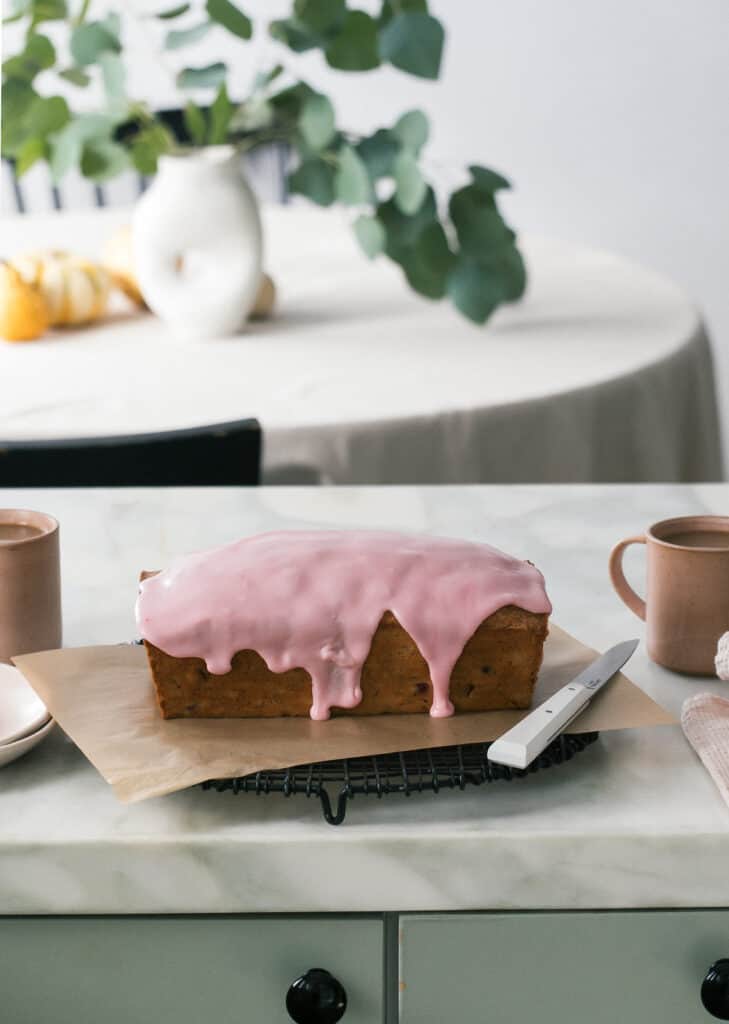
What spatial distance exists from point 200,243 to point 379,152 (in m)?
0.29

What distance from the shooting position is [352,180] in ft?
6.35

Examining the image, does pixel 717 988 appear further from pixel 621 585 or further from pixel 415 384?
pixel 415 384

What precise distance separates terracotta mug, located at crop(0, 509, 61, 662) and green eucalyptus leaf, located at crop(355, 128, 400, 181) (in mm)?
1220

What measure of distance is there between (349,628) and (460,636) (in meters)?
0.06

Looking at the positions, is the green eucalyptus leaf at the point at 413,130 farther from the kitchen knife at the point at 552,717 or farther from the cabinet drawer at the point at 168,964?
the cabinet drawer at the point at 168,964

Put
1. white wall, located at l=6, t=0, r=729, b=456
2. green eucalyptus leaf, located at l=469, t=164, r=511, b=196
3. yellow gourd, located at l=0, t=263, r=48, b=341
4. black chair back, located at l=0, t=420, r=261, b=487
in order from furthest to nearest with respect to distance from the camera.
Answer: white wall, located at l=6, t=0, r=729, b=456 → green eucalyptus leaf, located at l=469, t=164, r=511, b=196 → yellow gourd, located at l=0, t=263, r=48, b=341 → black chair back, located at l=0, t=420, r=261, b=487

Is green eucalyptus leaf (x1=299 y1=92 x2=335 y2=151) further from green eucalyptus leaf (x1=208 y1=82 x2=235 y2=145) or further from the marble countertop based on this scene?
the marble countertop

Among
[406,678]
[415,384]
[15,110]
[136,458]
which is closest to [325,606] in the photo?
[406,678]

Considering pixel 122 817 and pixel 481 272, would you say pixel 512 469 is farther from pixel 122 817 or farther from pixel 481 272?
pixel 122 817

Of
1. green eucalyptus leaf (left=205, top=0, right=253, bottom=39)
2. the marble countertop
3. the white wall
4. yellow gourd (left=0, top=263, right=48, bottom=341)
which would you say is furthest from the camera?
the white wall

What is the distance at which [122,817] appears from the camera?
0.67m

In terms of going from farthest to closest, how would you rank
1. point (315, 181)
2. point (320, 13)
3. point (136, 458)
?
point (315, 181) → point (320, 13) → point (136, 458)

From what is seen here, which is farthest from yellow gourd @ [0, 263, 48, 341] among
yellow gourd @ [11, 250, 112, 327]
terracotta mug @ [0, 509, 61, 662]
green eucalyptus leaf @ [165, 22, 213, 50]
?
terracotta mug @ [0, 509, 61, 662]

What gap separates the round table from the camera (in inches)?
64.0
